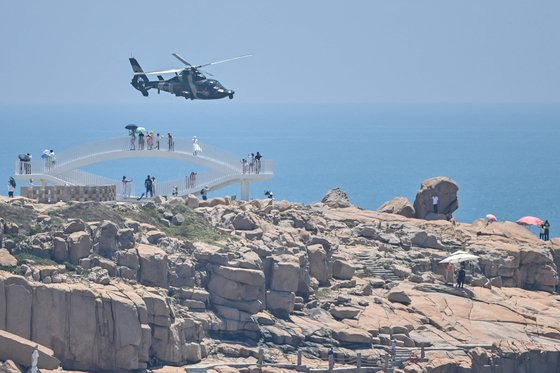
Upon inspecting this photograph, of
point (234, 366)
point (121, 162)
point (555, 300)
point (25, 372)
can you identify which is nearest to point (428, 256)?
point (555, 300)

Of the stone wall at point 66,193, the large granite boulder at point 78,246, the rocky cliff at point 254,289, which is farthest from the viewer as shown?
the stone wall at point 66,193

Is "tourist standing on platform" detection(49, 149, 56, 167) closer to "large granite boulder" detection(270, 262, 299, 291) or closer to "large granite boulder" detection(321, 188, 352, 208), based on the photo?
"large granite boulder" detection(321, 188, 352, 208)

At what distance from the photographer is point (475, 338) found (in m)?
76.1

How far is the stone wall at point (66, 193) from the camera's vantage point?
77.5 metres

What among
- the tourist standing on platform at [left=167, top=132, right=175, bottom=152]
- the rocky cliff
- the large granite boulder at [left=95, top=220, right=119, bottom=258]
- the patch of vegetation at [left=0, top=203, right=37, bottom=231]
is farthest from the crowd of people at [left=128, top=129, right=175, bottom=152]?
the large granite boulder at [left=95, top=220, right=119, bottom=258]

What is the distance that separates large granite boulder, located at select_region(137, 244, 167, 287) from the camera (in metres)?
71.2

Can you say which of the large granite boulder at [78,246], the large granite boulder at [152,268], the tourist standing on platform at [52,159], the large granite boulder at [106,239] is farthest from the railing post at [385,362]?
the tourist standing on platform at [52,159]

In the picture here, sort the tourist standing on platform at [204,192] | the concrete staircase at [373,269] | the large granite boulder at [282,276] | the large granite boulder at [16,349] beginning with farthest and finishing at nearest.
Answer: the tourist standing on platform at [204,192] < the concrete staircase at [373,269] < the large granite boulder at [282,276] < the large granite boulder at [16,349]

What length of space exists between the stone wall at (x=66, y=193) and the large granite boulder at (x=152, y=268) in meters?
6.88

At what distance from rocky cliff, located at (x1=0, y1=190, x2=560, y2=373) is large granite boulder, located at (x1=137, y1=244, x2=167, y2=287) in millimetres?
70

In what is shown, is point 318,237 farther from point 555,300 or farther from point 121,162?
point 121,162

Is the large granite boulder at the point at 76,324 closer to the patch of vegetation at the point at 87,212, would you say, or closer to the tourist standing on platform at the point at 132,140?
the patch of vegetation at the point at 87,212

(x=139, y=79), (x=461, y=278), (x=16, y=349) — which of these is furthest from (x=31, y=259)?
(x=139, y=79)

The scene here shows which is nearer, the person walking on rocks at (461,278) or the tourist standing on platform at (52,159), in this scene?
the person walking on rocks at (461,278)
